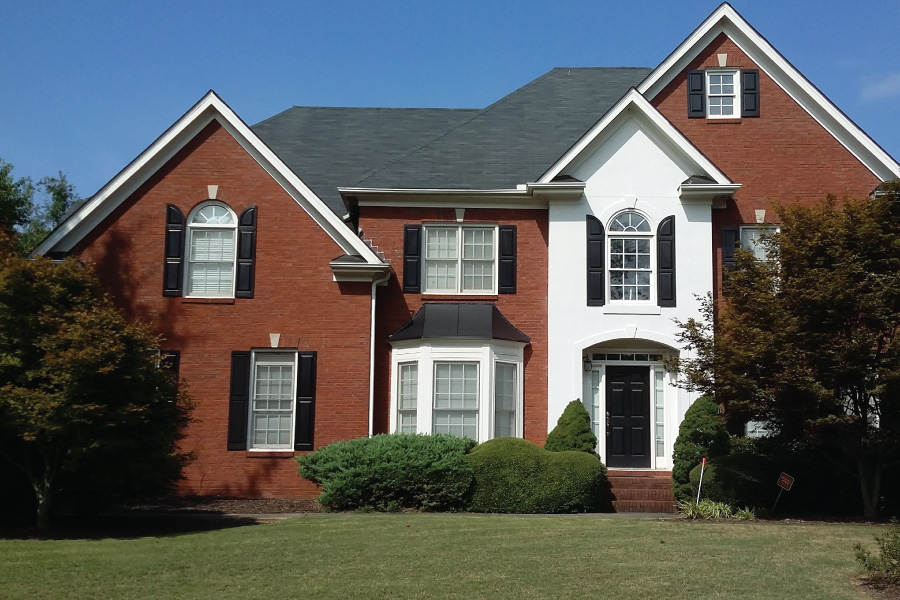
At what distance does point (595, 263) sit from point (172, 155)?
31.2ft

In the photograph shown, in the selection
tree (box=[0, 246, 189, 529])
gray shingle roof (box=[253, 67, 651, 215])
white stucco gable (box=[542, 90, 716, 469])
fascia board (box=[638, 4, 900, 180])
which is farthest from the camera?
gray shingle roof (box=[253, 67, 651, 215])

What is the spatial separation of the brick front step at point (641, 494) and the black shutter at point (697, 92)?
8594 millimetres

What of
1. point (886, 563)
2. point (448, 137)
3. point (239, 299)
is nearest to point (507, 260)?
point (448, 137)

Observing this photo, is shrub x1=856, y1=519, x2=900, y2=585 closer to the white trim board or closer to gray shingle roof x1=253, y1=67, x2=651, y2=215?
the white trim board

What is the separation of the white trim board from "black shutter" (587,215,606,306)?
4731 mm

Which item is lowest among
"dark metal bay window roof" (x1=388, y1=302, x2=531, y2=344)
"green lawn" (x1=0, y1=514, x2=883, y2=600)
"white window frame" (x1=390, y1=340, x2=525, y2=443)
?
"green lawn" (x1=0, y1=514, x2=883, y2=600)

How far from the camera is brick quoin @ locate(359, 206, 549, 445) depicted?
20938 mm

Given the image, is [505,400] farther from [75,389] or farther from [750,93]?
[75,389]

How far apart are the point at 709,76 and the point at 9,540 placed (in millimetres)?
17362

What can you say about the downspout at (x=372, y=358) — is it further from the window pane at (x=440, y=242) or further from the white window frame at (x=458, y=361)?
the window pane at (x=440, y=242)

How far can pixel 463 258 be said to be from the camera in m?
21.5

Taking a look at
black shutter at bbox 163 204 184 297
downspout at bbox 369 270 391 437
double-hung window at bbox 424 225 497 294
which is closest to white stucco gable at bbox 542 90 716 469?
double-hung window at bbox 424 225 497 294

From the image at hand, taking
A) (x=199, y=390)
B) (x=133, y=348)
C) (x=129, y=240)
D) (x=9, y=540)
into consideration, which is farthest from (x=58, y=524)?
(x=129, y=240)

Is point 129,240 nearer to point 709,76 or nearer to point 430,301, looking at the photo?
point 430,301
